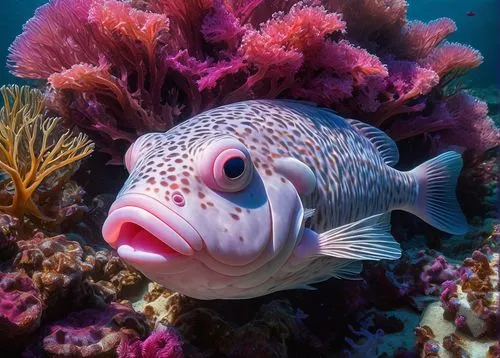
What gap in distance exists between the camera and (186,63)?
3.83 m

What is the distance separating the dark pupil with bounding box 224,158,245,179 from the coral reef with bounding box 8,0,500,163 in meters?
1.62

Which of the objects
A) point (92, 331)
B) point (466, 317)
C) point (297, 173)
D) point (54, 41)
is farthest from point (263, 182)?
point (54, 41)

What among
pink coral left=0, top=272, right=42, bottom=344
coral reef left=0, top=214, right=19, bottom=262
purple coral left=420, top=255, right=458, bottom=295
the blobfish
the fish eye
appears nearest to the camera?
the blobfish

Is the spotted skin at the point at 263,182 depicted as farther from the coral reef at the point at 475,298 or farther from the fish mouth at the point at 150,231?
the coral reef at the point at 475,298

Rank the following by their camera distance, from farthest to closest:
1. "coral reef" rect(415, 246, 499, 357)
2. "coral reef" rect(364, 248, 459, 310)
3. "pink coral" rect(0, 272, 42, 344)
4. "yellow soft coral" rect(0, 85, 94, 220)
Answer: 1. "coral reef" rect(364, 248, 459, 310)
2. "yellow soft coral" rect(0, 85, 94, 220)
3. "coral reef" rect(415, 246, 499, 357)
4. "pink coral" rect(0, 272, 42, 344)

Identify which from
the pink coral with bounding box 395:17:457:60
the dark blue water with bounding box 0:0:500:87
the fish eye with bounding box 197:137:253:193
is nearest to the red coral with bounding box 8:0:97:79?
the fish eye with bounding box 197:137:253:193

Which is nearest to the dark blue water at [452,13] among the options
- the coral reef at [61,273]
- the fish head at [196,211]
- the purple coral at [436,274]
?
the purple coral at [436,274]

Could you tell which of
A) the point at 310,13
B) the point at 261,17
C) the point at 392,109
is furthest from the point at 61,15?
the point at 392,109

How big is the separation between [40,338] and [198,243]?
131 centimetres

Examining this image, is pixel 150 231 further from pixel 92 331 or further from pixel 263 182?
pixel 92 331

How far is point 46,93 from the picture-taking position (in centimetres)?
425

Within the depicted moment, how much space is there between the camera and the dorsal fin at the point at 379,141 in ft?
12.7

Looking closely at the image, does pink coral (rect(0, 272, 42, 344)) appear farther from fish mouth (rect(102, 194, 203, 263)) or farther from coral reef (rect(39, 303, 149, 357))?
fish mouth (rect(102, 194, 203, 263))

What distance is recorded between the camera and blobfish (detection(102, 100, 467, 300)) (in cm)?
196
